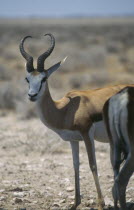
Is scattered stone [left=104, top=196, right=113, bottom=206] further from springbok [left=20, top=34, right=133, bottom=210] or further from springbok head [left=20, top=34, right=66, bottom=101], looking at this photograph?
springbok head [left=20, top=34, right=66, bottom=101]

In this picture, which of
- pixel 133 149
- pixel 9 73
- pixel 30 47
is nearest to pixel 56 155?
pixel 133 149

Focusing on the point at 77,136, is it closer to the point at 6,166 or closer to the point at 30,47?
the point at 6,166

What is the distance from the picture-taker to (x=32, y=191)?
795cm

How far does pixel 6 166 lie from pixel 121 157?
12.5 feet

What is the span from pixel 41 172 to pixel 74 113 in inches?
90.2

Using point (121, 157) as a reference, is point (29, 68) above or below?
above

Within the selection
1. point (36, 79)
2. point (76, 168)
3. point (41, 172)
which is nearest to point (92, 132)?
point (76, 168)

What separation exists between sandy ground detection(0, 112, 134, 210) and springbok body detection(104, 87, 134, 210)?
153 cm

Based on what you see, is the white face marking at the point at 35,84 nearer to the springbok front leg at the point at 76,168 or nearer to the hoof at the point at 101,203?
the springbok front leg at the point at 76,168

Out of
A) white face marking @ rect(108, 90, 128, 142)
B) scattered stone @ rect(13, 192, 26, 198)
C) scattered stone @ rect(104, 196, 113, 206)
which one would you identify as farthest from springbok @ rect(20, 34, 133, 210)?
white face marking @ rect(108, 90, 128, 142)

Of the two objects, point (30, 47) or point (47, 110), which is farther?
point (30, 47)

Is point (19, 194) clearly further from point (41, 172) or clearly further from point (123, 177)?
point (123, 177)

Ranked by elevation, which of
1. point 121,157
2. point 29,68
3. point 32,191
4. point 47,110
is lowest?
point 32,191

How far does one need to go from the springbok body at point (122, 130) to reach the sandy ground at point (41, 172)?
1530mm
